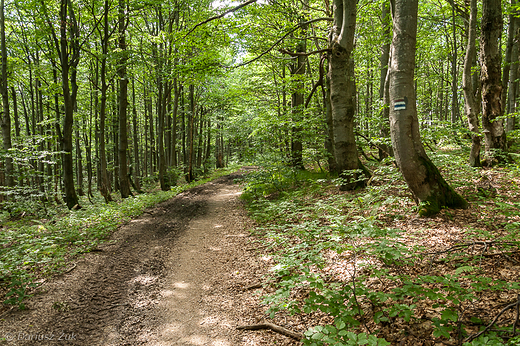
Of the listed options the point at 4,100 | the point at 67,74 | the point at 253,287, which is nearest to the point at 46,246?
the point at 253,287

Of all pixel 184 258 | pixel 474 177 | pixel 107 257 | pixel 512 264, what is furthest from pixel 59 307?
pixel 474 177

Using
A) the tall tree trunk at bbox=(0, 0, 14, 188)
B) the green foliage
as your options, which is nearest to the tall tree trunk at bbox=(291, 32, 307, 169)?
the green foliage

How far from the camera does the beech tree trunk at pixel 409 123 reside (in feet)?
13.6

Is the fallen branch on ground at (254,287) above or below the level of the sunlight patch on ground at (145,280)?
above

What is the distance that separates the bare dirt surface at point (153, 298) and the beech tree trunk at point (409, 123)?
3071 mm

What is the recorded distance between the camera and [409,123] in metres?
4.26

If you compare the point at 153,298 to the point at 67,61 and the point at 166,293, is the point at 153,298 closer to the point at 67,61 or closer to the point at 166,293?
the point at 166,293

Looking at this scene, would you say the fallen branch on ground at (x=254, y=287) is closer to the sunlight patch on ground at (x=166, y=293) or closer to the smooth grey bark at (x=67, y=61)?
the sunlight patch on ground at (x=166, y=293)

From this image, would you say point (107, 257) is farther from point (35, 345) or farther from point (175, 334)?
point (175, 334)

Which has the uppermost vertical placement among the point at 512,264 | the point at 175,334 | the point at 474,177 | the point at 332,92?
the point at 332,92

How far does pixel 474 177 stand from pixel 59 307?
27.2 ft

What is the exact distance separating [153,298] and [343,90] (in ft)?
21.4

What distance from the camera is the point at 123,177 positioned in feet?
43.1

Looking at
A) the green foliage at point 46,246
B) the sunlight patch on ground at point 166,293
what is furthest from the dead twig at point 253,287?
the green foliage at point 46,246
